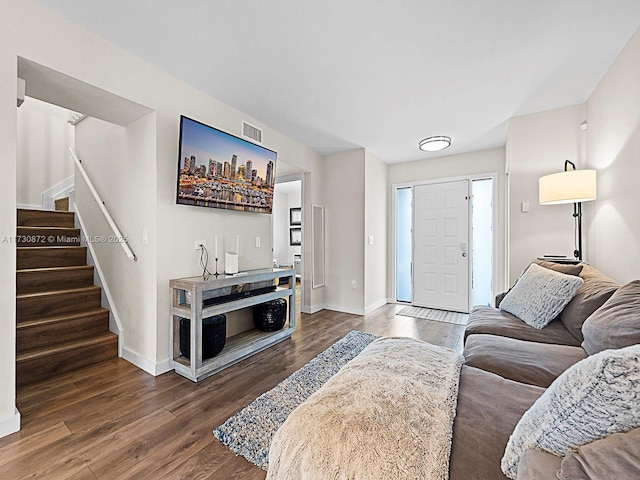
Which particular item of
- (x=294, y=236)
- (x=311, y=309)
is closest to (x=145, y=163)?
(x=311, y=309)

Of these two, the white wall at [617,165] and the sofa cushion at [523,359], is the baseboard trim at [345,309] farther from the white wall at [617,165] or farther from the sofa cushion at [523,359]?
the white wall at [617,165]

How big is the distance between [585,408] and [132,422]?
218 centimetres

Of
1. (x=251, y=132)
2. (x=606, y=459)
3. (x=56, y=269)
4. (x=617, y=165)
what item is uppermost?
(x=251, y=132)

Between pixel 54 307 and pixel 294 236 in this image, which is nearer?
pixel 54 307

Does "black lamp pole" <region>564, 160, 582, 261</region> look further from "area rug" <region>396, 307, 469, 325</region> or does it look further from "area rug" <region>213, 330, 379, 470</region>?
"area rug" <region>213, 330, 379, 470</region>

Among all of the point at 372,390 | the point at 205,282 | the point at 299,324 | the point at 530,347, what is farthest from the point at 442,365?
the point at 299,324

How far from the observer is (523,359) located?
1.48m

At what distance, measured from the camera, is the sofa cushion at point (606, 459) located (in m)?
0.51

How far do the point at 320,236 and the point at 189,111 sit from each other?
8.39 feet

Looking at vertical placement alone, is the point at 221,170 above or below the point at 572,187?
above

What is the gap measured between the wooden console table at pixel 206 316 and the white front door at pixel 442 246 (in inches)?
114

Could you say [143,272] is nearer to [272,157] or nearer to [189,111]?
[189,111]

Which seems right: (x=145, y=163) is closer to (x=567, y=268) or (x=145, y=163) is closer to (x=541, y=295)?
(x=541, y=295)

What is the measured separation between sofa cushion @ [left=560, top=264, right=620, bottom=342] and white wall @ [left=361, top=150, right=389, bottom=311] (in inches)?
101
